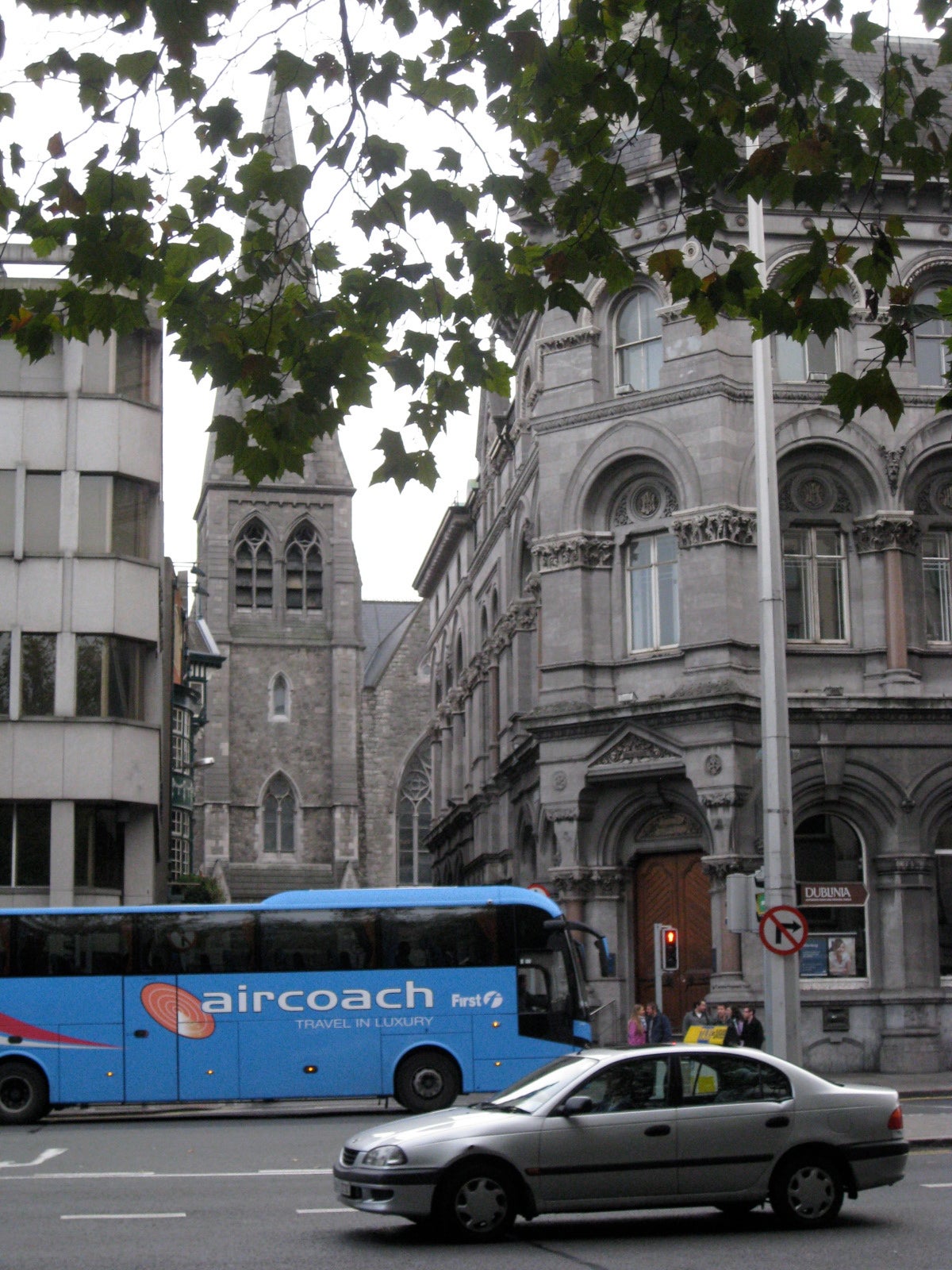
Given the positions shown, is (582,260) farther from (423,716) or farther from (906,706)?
(423,716)

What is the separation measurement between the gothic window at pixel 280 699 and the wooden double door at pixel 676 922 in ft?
140

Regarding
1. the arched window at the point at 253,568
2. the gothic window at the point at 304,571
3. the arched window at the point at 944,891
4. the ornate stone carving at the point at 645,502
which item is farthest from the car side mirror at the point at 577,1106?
the gothic window at the point at 304,571

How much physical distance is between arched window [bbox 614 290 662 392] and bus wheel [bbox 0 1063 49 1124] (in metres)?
15.5

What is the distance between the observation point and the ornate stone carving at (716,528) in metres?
30.3

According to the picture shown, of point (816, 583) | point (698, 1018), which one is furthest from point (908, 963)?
point (816, 583)

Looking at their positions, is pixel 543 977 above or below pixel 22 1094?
above

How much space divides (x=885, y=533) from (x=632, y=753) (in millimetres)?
5633

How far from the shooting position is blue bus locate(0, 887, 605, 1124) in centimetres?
2369

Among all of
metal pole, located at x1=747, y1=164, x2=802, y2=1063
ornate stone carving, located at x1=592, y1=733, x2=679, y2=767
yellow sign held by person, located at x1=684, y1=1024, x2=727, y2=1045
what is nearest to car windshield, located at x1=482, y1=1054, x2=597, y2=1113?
metal pole, located at x1=747, y1=164, x2=802, y2=1063

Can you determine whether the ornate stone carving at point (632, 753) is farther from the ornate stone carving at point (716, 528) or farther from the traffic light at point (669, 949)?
the traffic light at point (669, 949)

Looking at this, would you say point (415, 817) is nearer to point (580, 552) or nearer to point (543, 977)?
point (580, 552)

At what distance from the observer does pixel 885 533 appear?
101ft

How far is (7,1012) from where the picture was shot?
23719 mm

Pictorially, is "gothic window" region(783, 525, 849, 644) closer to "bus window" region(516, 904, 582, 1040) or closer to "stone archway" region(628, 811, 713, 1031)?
"stone archway" region(628, 811, 713, 1031)
